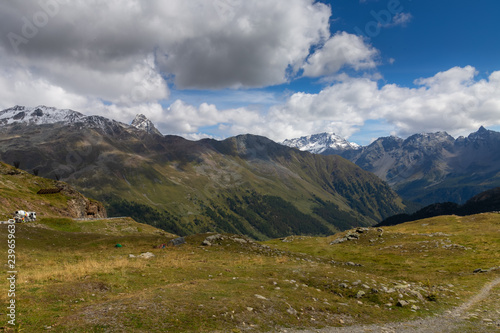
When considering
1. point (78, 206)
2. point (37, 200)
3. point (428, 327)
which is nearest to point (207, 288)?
point (428, 327)

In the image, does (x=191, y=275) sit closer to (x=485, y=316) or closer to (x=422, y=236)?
(x=485, y=316)

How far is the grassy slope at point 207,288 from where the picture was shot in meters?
14.7

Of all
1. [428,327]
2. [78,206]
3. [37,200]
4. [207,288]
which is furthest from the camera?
[78,206]

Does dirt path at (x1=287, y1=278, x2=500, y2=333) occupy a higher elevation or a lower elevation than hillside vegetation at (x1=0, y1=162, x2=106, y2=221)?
lower

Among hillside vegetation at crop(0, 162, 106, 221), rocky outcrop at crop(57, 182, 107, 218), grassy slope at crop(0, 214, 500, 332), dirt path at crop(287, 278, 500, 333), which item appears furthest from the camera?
rocky outcrop at crop(57, 182, 107, 218)

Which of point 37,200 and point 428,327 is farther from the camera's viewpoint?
point 37,200

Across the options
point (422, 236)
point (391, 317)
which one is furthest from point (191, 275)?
point (422, 236)

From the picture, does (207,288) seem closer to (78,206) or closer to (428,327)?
(428,327)

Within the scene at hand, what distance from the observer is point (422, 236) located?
62125 millimetres

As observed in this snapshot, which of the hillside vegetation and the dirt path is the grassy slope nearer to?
the dirt path

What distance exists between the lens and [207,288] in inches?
812

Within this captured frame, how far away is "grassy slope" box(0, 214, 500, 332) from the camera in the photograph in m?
14.7

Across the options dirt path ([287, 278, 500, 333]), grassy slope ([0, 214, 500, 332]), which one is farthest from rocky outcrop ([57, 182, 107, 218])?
dirt path ([287, 278, 500, 333])

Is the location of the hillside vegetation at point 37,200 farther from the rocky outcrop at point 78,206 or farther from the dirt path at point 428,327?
the dirt path at point 428,327
